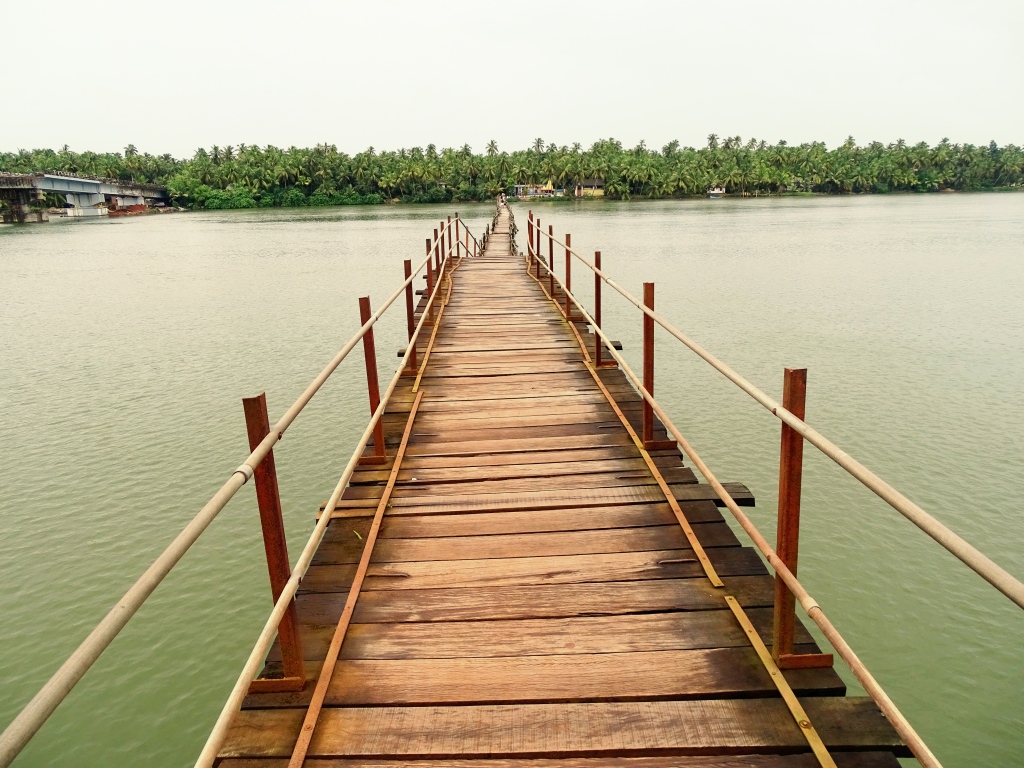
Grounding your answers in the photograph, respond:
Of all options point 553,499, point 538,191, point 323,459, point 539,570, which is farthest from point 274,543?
point 538,191

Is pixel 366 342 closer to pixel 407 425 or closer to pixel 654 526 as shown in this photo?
pixel 407 425

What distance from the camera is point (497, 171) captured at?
306 feet

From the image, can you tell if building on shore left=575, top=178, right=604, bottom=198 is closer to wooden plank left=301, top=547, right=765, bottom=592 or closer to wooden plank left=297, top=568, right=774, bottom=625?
wooden plank left=301, top=547, right=765, bottom=592

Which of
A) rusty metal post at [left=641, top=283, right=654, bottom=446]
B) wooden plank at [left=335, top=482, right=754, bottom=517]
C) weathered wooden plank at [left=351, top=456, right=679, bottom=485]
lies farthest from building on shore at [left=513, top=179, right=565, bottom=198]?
wooden plank at [left=335, top=482, right=754, bottom=517]

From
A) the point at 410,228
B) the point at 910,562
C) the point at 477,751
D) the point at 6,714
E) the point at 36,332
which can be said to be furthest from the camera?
the point at 410,228

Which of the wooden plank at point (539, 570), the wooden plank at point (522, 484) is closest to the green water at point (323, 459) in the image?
the wooden plank at point (522, 484)

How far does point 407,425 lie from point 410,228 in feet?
140

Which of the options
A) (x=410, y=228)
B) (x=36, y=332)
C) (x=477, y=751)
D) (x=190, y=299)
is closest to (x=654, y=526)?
(x=477, y=751)

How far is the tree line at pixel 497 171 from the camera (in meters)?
90.6

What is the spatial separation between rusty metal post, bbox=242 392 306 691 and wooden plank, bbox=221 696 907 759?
0.13 metres

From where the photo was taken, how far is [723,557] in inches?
129

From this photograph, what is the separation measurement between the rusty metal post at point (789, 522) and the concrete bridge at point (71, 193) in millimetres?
70389

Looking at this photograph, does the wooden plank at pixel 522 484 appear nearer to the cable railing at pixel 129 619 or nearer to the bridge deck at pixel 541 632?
the bridge deck at pixel 541 632

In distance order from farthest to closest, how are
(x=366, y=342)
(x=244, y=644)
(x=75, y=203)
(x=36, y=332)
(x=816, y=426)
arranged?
(x=75, y=203) < (x=36, y=332) < (x=816, y=426) < (x=244, y=644) < (x=366, y=342)
